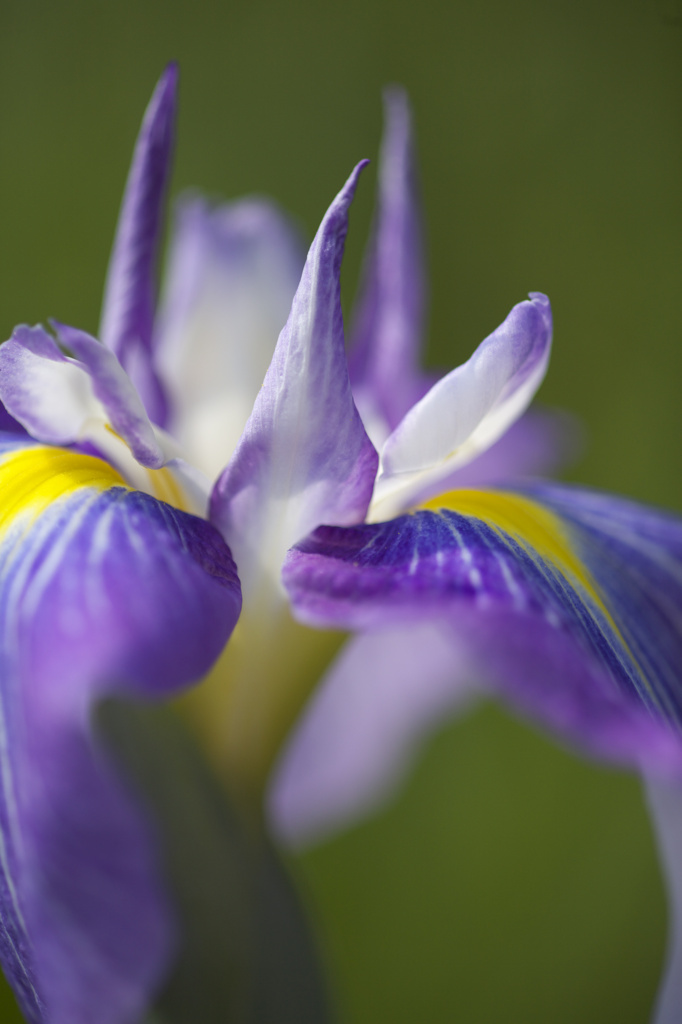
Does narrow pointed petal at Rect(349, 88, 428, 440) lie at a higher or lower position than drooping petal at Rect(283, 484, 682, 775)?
higher

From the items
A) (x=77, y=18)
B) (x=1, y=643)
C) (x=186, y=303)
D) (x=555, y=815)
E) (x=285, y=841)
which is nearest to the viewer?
(x=1, y=643)

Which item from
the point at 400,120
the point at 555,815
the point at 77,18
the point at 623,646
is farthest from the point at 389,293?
the point at 77,18

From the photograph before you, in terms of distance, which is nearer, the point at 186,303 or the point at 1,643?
the point at 1,643

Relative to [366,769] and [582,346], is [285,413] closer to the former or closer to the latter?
[366,769]

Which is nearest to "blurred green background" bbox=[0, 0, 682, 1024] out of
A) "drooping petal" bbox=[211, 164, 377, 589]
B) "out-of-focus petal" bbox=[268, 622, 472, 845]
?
"out-of-focus petal" bbox=[268, 622, 472, 845]

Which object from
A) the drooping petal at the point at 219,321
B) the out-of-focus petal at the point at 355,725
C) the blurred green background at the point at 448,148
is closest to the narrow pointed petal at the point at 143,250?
the drooping petal at the point at 219,321

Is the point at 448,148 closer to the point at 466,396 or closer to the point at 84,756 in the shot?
the point at 466,396

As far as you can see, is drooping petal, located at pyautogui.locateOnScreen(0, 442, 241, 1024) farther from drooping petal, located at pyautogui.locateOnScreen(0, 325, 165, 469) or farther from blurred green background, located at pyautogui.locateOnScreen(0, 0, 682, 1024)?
blurred green background, located at pyautogui.locateOnScreen(0, 0, 682, 1024)
